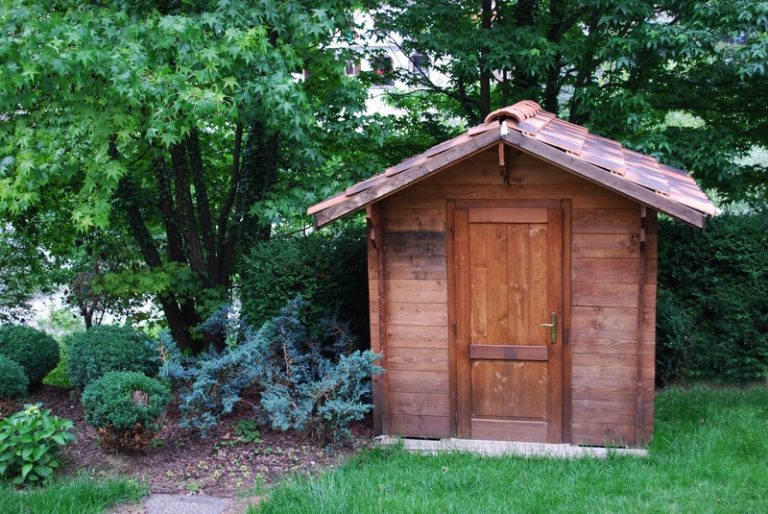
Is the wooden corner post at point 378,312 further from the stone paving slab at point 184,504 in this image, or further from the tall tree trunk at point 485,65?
the tall tree trunk at point 485,65

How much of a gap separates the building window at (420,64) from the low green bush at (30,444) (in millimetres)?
6213

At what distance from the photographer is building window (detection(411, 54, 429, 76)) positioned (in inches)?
395

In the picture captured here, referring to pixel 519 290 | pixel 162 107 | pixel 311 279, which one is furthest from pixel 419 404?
pixel 162 107

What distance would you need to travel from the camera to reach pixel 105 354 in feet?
24.8

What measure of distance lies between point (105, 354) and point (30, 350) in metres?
1.17

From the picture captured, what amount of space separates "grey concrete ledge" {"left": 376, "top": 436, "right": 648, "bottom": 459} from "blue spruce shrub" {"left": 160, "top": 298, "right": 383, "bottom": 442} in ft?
1.87

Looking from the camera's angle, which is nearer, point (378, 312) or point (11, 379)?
point (378, 312)

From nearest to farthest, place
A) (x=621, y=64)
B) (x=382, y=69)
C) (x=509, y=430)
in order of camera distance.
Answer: (x=509, y=430)
(x=621, y=64)
(x=382, y=69)

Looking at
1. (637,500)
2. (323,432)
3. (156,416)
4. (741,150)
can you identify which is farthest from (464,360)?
(741,150)

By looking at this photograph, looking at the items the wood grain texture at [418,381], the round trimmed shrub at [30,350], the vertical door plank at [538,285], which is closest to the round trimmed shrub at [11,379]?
the round trimmed shrub at [30,350]

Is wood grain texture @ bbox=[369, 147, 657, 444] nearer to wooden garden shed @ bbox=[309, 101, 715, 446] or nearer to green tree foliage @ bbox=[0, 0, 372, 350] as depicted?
wooden garden shed @ bbox=[309, 101, 715, 446]

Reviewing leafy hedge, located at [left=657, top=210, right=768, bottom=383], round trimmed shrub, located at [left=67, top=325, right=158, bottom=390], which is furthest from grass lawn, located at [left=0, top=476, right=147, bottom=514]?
leafy hedge, located at [left=657, top=210, right=768, bottom=383]

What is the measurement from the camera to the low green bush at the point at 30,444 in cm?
614

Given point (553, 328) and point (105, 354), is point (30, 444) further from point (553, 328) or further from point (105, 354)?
point (553, 328)
